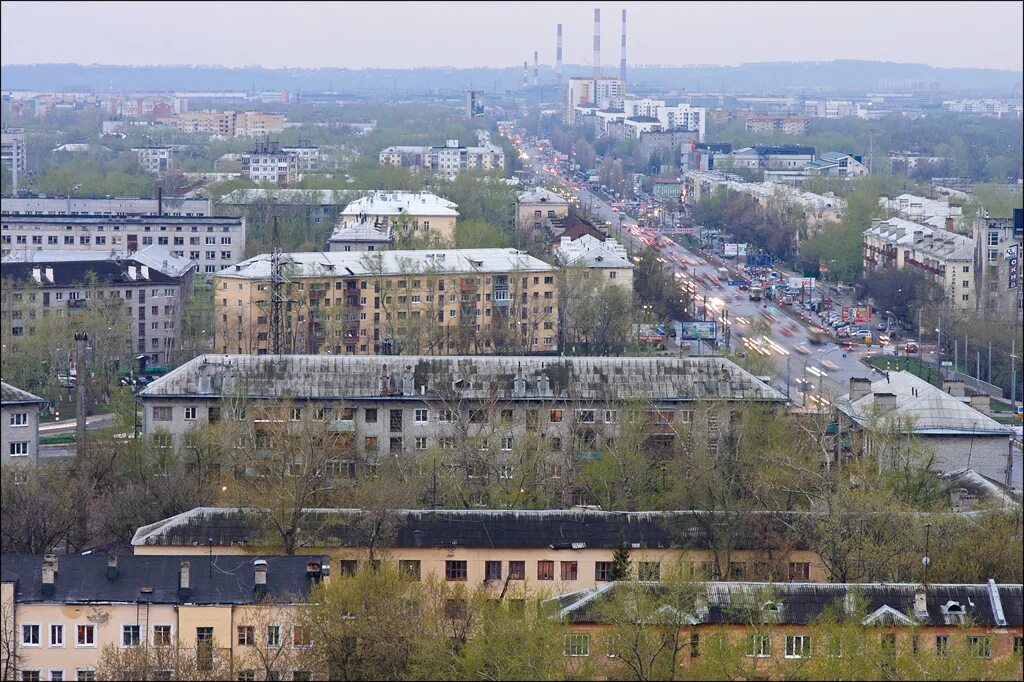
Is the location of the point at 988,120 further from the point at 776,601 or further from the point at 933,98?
the point at 776,601

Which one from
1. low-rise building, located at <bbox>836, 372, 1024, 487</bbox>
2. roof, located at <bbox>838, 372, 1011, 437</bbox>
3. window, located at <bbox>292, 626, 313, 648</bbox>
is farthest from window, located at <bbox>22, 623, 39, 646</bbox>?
roof, located at <bbox>838, 372, 1011, 437</bbox>

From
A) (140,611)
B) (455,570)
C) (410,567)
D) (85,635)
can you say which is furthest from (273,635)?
(455,570)

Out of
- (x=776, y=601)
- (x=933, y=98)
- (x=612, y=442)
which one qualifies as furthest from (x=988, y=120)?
(x=776, y=601)

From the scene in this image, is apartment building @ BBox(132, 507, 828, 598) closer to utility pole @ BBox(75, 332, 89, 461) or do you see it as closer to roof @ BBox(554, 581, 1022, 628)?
roof @ BBox(554, 581, 1022, 628)

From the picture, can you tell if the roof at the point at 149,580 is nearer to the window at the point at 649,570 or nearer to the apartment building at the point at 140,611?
the apartment building at the point at 140,611

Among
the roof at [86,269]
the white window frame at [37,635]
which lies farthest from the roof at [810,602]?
the roof at [86,269]

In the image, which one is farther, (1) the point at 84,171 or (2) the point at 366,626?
(1) the point at 84,171

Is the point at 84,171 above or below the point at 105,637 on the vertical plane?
above
